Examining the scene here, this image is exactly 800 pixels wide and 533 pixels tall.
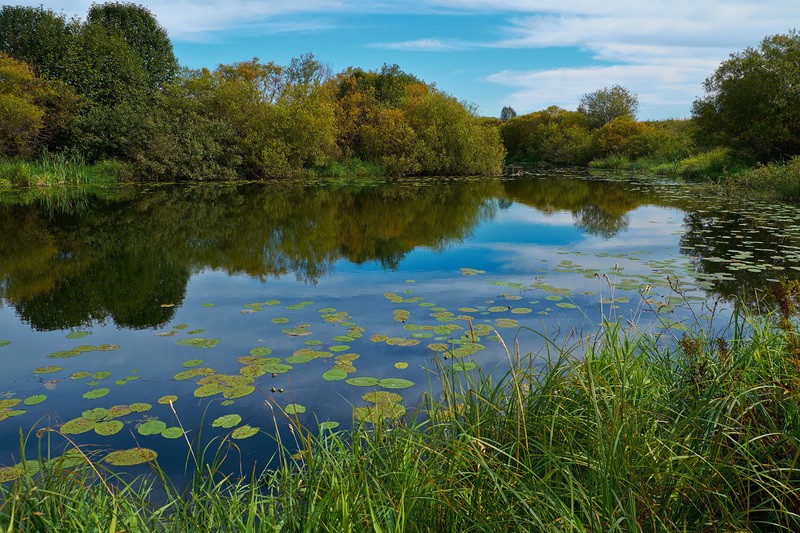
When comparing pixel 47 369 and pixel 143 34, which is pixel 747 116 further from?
pixel 143 34

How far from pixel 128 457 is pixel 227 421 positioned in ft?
2.12

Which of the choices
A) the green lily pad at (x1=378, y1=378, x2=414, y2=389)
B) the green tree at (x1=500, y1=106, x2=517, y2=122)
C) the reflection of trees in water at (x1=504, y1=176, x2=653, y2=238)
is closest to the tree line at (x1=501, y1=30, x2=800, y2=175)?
the reflection of trees in water at (x1=504, y1=176, x2=653, y2=238)

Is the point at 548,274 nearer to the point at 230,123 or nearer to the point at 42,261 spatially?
the point at 42,261

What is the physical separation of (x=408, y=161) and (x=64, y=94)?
1766 centimetres

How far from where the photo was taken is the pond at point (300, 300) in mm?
3918

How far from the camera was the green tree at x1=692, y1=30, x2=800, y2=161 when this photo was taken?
21719 millimetres

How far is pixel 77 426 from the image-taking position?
141 inches

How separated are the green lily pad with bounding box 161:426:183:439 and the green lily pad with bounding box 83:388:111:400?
2.90 feet

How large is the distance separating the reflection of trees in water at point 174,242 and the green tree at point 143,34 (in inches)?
651

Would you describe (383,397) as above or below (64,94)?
below

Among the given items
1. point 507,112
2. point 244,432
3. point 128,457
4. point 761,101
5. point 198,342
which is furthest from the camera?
point 507,112

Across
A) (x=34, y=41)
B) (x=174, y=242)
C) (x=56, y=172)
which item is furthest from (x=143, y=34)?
(x=174, y=242)

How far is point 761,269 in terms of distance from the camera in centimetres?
799

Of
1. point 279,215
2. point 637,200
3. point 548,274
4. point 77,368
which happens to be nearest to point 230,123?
point 279,215
